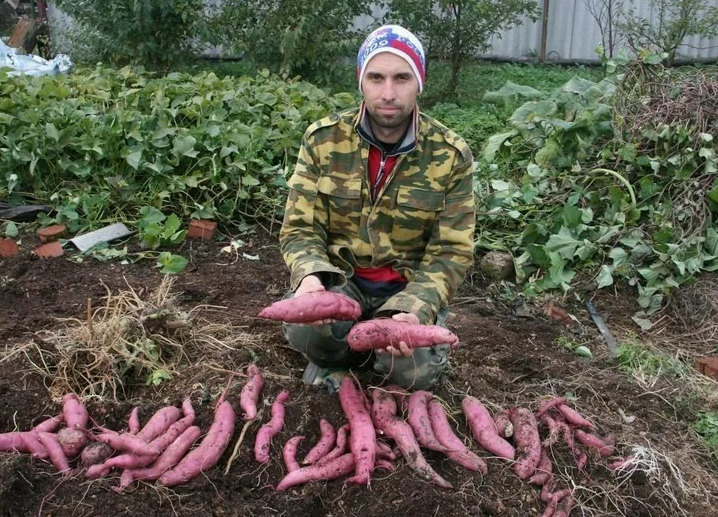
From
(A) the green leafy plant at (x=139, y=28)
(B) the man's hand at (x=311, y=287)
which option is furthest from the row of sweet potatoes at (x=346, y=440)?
(A) the green leafy plant at (x=139, y=28)

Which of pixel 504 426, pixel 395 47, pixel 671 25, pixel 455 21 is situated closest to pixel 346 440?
pixel 504 426

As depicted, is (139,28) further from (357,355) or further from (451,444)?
(451,444)

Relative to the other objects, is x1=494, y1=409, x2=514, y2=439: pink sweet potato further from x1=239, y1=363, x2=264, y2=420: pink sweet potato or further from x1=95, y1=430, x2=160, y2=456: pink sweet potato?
x1=95, y1=430, x2=160, y2=456: pink sweet potato

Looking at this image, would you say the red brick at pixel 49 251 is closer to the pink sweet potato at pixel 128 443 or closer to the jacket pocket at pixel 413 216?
the pink sweet potato at pixel 128 443

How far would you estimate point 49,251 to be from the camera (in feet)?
15.2

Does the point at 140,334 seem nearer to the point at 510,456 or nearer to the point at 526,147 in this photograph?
the point at 510,456

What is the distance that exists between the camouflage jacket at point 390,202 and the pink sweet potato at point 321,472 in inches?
29.7

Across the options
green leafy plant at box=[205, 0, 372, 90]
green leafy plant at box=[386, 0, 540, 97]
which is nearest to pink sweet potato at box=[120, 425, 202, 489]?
green leafy plant at box=[205, 0, 372, 90]

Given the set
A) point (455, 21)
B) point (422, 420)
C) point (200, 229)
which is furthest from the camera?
point (455, 21)

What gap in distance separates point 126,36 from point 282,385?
21.3ft

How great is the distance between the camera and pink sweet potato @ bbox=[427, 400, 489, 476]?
265 centimetres

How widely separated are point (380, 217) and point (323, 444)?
3.16 ft

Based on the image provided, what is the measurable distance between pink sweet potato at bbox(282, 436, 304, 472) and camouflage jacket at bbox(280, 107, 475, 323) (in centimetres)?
68

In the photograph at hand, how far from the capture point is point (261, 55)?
27.5 feet
